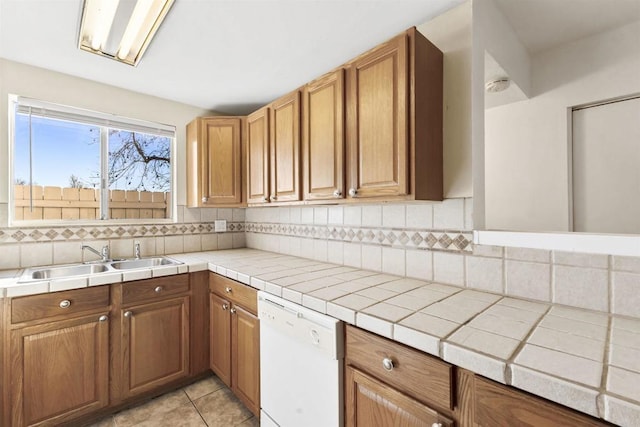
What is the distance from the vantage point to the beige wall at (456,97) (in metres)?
1.28

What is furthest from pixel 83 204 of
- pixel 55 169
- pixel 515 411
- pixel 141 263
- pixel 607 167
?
pixel 607 167

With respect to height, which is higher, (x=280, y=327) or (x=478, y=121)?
(x=478, y=121)

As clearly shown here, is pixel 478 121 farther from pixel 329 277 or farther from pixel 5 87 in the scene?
pixel 5 87

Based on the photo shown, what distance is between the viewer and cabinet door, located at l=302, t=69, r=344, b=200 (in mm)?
1476

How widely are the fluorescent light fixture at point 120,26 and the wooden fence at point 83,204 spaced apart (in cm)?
106

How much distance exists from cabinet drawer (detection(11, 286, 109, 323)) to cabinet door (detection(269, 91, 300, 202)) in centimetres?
119

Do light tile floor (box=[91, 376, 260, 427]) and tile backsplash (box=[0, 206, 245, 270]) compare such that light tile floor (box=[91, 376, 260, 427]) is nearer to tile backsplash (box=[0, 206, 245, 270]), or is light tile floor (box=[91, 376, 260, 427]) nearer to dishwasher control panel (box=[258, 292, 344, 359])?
dishwasher control panel (box=[258, 292, 344, 359])

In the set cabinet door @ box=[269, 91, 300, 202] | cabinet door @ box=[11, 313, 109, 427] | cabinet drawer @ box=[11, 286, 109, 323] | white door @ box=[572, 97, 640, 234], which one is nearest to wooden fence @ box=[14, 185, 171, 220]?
cabinet drawer @ box=[11, 286, 109, 323]

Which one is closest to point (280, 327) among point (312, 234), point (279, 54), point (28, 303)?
point (312, 234)

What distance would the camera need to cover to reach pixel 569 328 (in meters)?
0.87

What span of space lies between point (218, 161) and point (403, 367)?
209 cm

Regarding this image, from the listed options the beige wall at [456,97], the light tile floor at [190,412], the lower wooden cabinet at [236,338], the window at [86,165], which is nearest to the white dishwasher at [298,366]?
the lower wooden cabinet at [236,338]

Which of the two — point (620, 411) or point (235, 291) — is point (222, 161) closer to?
point (235, 291)

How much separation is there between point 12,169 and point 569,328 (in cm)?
307
